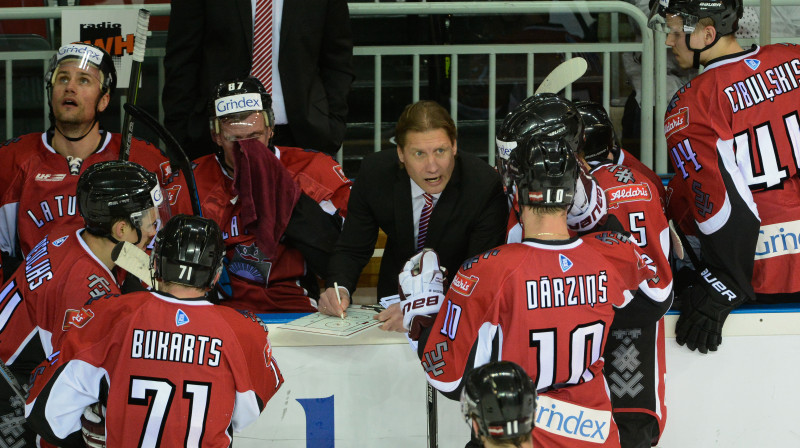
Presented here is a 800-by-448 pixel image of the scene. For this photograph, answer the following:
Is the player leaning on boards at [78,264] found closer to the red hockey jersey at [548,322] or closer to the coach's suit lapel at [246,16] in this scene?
the red hockey jersey at [548,322]

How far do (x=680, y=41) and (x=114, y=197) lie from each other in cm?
200

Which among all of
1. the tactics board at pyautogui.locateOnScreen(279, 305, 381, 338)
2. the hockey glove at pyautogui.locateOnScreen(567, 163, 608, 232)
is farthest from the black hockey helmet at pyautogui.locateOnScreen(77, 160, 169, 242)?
the hockey glove at pyautogui.locateOnScreen(567, 163, 608, 232)

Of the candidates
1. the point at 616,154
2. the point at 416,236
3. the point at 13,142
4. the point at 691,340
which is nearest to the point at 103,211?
the point at 416,236

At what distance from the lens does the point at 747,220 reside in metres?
3.50

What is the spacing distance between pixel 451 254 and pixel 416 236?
158 mm

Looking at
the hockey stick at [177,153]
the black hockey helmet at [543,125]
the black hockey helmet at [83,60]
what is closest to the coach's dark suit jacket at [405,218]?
the black hockey helmet at [543,125]

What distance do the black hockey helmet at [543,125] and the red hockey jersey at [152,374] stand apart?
97 cm

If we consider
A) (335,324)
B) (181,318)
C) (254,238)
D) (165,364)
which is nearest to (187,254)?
(181,318)

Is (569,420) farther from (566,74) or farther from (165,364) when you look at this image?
(566,74)

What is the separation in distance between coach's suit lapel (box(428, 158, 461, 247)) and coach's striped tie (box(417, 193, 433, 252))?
5cm

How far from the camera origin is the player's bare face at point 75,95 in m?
4.26

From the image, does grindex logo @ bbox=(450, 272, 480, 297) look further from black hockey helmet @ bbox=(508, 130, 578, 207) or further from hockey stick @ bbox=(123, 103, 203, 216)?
hockey stick @ bbox=(123, 103, 203, 216)

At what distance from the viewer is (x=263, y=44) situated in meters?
4.54

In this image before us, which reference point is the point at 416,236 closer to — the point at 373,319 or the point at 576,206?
the point at 373,319
